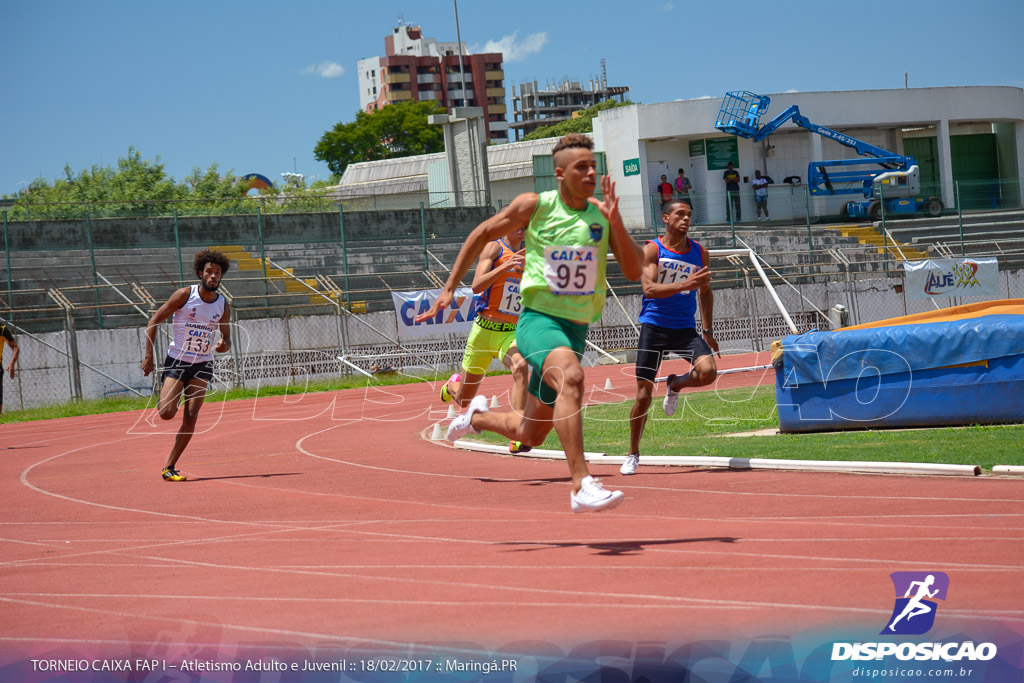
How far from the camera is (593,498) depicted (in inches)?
228

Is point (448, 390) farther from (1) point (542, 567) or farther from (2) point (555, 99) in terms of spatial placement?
(2) point (555, 99)

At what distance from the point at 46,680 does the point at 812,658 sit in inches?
106

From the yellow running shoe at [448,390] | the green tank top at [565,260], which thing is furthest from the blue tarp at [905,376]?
the green tank top at [565,260]

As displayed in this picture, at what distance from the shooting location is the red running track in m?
4.28

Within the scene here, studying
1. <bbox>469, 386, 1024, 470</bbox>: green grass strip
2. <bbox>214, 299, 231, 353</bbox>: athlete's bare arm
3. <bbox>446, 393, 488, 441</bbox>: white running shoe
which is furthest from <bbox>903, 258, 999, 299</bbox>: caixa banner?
<bbox>446, 393, 488, 441</bbox>: white running shoe

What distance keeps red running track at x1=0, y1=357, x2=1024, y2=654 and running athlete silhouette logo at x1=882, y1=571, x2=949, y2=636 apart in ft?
0.24

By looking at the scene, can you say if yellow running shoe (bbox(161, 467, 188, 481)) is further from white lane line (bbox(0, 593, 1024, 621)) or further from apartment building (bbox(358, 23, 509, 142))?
apartment building (bbox(358, 23, 509, 142))

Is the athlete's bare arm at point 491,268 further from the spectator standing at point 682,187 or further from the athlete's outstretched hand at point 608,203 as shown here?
the spectator standing at point 682,187

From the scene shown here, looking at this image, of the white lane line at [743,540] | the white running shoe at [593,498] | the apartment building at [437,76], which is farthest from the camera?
the apartment building at [437,76]

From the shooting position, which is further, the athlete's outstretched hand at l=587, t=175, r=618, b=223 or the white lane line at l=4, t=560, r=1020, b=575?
the athlete's outstretched hand at l=587, t=175, r=618, b=223

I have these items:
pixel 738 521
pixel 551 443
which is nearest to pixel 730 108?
pixel 551 443

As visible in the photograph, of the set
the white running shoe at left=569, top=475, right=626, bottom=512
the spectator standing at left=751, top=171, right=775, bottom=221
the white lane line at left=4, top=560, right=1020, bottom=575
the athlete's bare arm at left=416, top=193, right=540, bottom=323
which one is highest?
the spectator standing at left=751, top=171, right=775, bottom=221

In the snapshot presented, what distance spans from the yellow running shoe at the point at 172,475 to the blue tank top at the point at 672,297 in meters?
4.73

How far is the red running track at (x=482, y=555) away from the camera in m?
4.28
